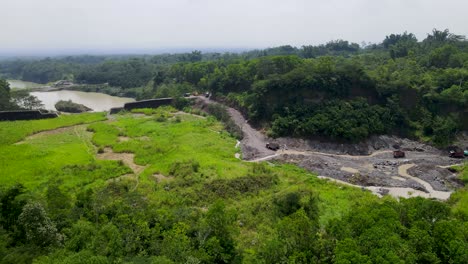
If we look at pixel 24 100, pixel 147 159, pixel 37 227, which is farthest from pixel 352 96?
pixel 24 100

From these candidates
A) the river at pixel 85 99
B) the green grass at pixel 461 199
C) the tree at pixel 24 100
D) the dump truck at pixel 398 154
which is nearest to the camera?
the green grass at pixel 461 199

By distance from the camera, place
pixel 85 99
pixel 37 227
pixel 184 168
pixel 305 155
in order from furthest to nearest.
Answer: pixel 85 99
pixel 305 155
pixel 184 168
pixel 37 227

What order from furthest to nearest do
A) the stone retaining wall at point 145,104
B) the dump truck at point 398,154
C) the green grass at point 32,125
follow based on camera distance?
the stone retaining wall at point 145,104 → the green grass at point 32,125 → the dump truck at point 398,154

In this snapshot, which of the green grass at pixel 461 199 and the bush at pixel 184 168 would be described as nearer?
the green grass at pixel 461 199

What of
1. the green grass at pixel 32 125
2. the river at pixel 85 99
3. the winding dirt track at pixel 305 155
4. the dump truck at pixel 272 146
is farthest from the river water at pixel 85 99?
the dump truck at pixel 272 146

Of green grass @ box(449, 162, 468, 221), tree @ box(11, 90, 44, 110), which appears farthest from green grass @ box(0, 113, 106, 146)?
green grass @ box(449, 162, 468, 221)

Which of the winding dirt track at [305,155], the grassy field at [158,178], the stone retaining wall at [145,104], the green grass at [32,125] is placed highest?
the stone retaining wall at [145,104]

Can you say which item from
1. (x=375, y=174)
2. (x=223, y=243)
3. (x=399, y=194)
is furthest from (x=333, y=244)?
(x=375, y=174)

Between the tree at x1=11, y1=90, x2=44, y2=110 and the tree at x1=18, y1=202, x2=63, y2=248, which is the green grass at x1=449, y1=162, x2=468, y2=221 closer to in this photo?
the tree at x1=18, y1=202, x2=63, y2=248

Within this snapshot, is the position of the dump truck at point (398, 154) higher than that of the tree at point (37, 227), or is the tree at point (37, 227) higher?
the tree at point (37, 227)

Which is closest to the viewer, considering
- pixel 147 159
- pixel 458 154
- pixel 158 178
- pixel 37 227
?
pixel 37 227

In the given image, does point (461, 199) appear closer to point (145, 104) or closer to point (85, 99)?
point (145, 104)

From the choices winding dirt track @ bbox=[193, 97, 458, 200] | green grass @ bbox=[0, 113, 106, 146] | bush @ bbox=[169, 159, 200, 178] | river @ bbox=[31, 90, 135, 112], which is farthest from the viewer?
river @ bbox=[31, 90, 135, 112]

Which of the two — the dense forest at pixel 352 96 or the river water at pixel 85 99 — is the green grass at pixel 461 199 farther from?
the river water at pixel 85 99
